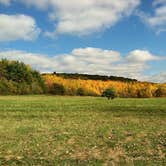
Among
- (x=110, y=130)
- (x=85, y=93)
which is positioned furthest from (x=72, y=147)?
A: (x=85, y=93)

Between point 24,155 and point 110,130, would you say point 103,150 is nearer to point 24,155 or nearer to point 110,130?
point 24,155

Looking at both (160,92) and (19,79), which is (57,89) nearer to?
(19,79)

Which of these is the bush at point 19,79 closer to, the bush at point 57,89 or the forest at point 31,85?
the forest at point 31,85

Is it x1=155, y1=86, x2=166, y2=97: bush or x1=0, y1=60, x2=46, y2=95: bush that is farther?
x1=155, y1=86, x2=166, y2=97: bush

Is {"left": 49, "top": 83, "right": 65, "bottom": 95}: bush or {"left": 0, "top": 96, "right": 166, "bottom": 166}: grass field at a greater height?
{"left": 49, "top": 83, "right": 65, "bottom": 95}: bush

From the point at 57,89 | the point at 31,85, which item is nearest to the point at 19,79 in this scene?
the point at 31,85

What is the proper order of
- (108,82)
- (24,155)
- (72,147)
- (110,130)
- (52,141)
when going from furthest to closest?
(108,82) < (110,130) < (52,141) < (72,147) < (24,155)

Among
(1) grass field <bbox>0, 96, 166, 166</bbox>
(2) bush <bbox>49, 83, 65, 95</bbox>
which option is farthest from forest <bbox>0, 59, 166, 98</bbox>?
(1) grass field <bbox>0, 96, 166, 166</bbox>

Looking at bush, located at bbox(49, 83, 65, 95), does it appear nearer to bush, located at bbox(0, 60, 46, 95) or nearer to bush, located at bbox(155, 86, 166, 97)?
bush, located at bbox(0, 60, 46, 95)

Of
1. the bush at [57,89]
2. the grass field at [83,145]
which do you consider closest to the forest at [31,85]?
the bush at [57,89]

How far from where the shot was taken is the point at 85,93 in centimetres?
12712

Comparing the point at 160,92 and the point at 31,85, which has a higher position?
the point at 31,85

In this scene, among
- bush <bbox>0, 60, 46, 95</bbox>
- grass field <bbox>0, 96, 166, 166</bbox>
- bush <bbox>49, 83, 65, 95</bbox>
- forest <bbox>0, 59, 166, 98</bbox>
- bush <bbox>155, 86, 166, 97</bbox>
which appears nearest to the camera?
grass field <bbox>0, 96, 166, 166</bbox>

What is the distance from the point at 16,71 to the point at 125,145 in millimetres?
103490
